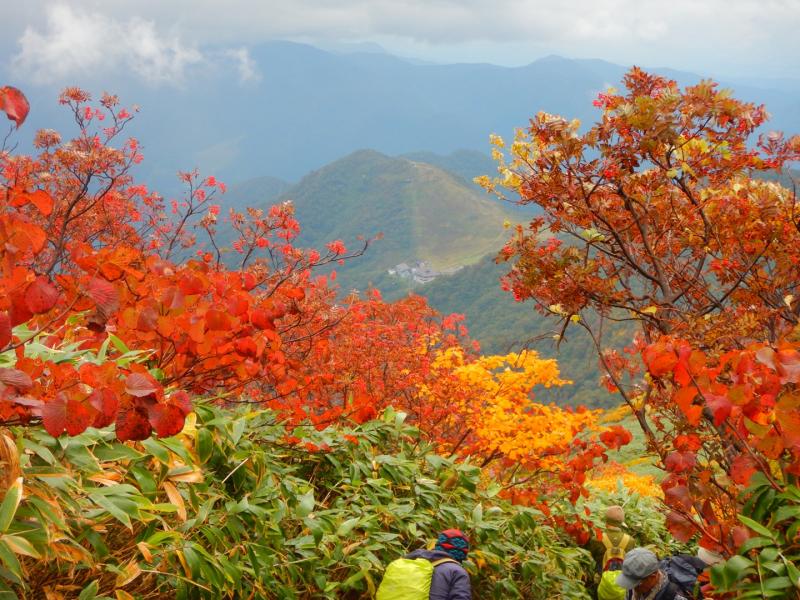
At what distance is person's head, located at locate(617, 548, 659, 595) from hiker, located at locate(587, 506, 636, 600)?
118cm

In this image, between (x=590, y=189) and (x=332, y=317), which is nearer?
(x=590, y=189)

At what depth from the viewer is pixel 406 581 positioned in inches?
179

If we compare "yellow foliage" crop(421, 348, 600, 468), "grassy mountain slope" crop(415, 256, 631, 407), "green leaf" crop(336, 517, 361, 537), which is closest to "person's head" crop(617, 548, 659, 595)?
"green leaf" crop(336, 517, 361, 537)

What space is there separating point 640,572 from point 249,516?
305cm

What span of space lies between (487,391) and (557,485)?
6.86 ft

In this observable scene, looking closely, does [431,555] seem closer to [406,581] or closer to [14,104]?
[406,581]

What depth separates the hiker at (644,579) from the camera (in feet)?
16.9

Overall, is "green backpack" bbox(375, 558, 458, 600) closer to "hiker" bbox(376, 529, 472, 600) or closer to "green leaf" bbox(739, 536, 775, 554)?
"hiker" bbox(376, 529, 472, 600)

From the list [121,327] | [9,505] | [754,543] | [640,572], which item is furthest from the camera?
[640,572]

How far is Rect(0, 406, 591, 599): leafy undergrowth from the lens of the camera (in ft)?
9.85

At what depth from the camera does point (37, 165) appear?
39.8 feet

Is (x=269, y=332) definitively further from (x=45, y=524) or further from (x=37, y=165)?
(x=37, y=165)

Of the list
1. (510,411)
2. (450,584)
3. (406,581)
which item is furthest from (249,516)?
(510,411)

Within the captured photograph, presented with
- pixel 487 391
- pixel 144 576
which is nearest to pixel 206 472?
pixel 144 576
